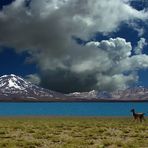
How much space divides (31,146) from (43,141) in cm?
294

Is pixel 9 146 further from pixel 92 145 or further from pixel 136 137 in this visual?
pixel 136 137

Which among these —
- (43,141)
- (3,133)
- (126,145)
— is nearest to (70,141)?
Result: (43,141)

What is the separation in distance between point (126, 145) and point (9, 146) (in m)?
6.68

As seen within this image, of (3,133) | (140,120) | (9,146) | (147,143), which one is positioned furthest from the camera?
(140,120)

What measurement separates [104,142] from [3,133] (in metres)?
10.6

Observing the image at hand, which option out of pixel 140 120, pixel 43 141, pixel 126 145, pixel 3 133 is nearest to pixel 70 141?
pixel 43 141

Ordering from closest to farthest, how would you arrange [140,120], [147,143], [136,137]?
[147,143] < [136,137] < [140,120]

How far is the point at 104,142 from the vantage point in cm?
2619

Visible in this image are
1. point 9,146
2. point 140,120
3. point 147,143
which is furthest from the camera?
point 140,120

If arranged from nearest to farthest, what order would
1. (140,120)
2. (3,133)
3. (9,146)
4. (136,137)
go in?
1. (9,146)
2. (136,137)
3. (3,133)
4. (140,120)

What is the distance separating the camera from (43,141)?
27.3m

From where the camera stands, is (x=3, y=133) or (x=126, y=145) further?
(x=3, y=133)

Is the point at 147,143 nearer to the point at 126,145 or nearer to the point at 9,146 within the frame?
the point at 126,145

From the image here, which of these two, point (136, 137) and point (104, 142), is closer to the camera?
point (104, 142)
